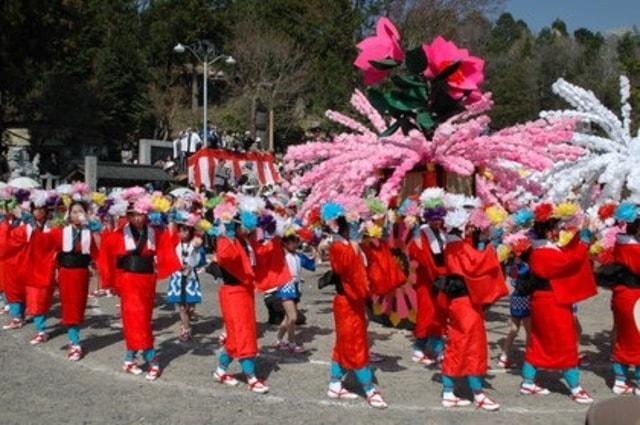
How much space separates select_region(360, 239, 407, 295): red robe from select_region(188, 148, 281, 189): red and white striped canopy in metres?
11.4

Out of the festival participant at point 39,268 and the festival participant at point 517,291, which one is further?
the festival participant at point 39,268

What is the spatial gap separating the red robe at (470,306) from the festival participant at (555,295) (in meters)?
0.39

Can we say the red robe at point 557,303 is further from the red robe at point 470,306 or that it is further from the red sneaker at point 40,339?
the red sneaker at point 40,339

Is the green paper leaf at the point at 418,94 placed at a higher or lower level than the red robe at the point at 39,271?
higher

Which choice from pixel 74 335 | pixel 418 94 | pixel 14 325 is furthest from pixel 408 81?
pixel 14 325

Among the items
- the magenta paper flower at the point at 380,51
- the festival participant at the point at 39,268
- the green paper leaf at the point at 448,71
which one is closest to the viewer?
the festival participant at the point at 39,268

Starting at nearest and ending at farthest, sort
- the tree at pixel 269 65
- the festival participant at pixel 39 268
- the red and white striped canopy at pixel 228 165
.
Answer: the festival participant at pixel 39 268 → the red and white striped canopy at pixel 228 165 → the tree at pixel 269 65

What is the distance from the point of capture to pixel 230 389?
20.6ft

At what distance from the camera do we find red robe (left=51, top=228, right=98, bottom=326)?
7359mm

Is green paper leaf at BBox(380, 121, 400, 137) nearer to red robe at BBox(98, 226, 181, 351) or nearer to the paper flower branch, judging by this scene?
the paper flower branch

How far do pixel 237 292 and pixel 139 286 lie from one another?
39.5 inches

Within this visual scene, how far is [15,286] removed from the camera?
8906 millimetres

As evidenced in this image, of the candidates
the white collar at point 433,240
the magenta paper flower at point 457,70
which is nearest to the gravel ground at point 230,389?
the white collar at point 433,240

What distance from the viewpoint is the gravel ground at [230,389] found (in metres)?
5.57
